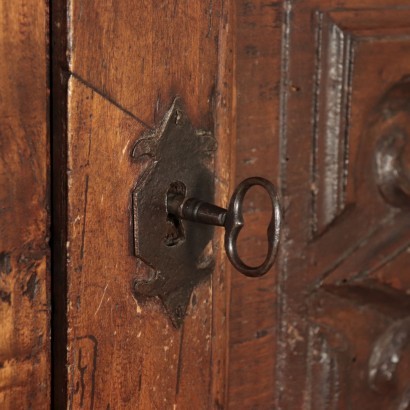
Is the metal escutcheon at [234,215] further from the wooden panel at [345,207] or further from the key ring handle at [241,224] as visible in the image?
the wooden panel at [345,207]

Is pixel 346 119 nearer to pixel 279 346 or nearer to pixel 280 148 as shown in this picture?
pixel 280 148

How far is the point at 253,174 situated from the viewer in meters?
0.92

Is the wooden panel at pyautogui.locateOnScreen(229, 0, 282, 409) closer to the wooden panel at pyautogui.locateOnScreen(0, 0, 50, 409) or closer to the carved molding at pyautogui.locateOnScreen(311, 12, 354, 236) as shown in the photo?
the carved molding at pyautogui.locateOnScreen(311, 12, 354, 236)

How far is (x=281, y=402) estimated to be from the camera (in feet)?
3.26

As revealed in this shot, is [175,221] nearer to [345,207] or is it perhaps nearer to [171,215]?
[171,215]

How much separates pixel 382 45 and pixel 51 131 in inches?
16.9

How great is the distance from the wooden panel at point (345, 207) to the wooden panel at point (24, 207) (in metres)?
0.32

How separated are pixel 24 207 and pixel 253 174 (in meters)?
0.30

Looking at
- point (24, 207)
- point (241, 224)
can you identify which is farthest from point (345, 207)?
point (24, 207)

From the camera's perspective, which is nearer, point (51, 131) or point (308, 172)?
point (51, 131)

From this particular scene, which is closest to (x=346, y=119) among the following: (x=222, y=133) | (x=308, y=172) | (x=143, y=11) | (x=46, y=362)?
(x=308, y=172)

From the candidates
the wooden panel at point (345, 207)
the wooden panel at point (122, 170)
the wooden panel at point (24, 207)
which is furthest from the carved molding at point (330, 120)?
the wooden panel at point (24, 207)

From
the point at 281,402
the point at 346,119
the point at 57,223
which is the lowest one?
the point at 281,402

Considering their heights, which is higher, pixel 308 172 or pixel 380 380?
pixel 308 172
